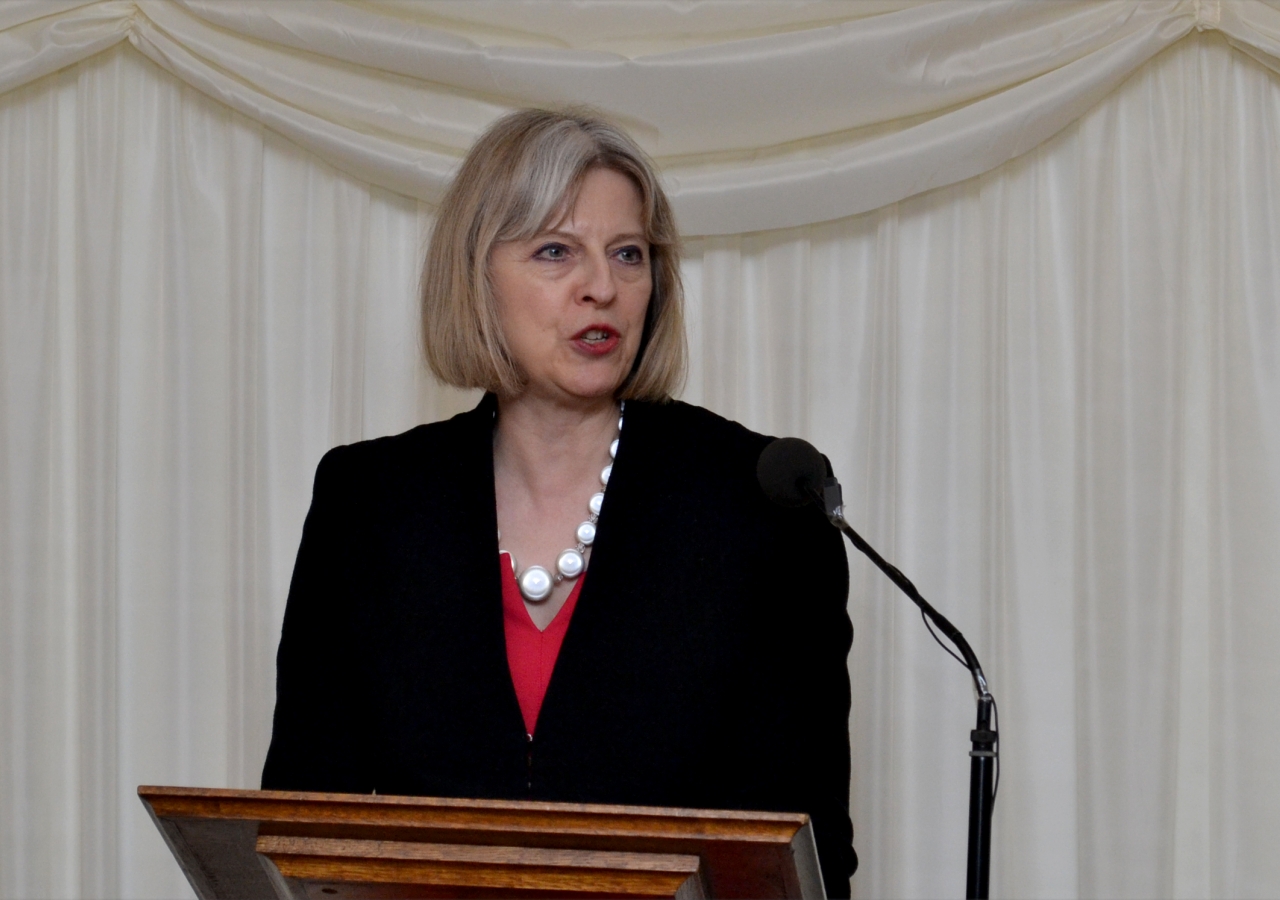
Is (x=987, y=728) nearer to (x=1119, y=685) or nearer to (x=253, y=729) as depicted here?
(x=1119, y=685)

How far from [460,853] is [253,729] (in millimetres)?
1794

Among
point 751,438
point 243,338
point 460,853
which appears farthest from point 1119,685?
point 243,338

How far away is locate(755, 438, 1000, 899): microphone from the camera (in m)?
1.46

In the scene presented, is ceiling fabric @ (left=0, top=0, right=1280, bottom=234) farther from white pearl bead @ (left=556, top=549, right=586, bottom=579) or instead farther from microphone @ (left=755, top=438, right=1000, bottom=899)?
microphone @ (left=755, top=438, right=1000, bottom=899)

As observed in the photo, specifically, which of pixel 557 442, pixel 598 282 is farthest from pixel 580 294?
pixel 557 442

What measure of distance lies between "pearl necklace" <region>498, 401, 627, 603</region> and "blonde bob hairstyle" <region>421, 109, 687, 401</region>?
211 millimetres

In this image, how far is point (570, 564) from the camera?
2219 millimetres

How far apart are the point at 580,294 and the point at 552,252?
90mm

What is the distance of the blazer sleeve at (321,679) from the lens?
2217 mm

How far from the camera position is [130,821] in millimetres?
3146

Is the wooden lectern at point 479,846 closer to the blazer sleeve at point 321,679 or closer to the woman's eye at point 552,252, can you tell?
the blazer sleeve at point 321,679

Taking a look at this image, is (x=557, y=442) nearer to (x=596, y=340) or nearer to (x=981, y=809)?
(x=596, y=340)

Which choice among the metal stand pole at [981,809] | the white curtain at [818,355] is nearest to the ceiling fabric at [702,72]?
the white curtain at [818,355]

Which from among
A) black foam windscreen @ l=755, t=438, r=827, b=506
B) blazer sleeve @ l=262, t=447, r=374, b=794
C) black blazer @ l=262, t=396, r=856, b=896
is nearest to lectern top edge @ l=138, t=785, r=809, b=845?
black foam windscreen @ l=755, t=438, r=827, b=506
